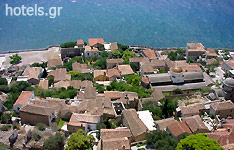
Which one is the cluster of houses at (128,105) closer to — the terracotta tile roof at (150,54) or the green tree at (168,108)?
the green tree at (168,108)

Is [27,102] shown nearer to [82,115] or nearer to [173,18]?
[82,115]

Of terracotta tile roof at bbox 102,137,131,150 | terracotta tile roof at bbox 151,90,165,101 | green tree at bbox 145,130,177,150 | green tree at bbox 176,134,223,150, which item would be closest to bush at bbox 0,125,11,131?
terracotta tile roof at bbox 102,137,131,150

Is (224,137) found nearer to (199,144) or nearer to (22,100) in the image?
(199,144)

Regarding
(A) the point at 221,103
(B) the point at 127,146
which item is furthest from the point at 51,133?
(A) the point at 221,103

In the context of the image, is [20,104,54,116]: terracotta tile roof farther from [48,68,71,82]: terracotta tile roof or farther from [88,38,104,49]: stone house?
[88,38,104,49]: stone house

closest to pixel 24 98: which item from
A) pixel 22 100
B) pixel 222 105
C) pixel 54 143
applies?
pixel 22 100

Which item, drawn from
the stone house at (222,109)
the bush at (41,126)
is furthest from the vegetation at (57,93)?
the stone house at (222,109)
